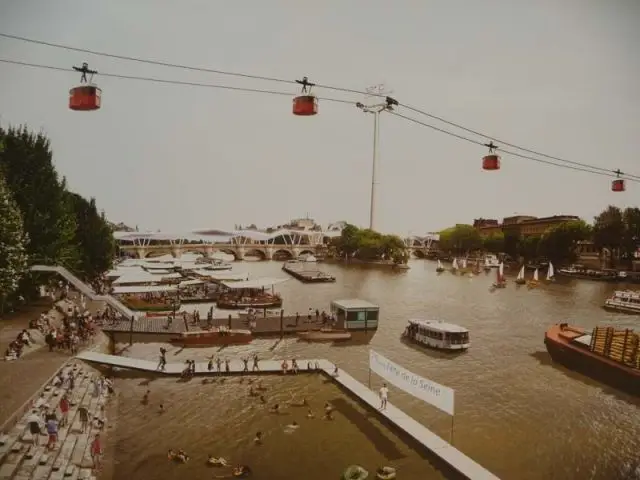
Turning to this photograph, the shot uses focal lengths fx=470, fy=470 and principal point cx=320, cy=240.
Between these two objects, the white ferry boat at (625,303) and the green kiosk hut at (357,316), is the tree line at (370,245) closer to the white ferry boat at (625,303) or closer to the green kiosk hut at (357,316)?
the white ferry boat at (625,303)

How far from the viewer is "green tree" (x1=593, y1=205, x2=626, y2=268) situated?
91.4m

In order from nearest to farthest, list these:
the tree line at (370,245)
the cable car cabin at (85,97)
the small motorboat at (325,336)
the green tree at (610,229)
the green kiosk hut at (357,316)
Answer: the cable car cabin at (85,97) < the small motorboat at (325,336) < the green kiosk hut at (357,316) < the green tree at (610,229) < the tree line at (370,245)

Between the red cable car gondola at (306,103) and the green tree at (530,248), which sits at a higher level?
the red cable car gondola at (306,103)

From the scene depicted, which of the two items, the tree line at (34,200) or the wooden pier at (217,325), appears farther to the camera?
the wooden pier at (217,325)

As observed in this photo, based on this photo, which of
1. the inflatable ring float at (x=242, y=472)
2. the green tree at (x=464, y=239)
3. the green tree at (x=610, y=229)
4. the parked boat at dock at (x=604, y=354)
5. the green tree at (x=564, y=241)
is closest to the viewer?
the inflatable ring float at (x=242, y=472)

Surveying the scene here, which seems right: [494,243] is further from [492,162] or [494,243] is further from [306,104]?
[306,104]

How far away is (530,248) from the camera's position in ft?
390

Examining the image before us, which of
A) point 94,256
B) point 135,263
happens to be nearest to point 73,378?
point 94,256

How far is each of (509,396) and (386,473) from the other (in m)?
13.9

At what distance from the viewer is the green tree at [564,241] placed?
333 ft

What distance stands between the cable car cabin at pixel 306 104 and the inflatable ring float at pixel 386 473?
13.4 m

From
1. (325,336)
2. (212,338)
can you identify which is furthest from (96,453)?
(325,336)

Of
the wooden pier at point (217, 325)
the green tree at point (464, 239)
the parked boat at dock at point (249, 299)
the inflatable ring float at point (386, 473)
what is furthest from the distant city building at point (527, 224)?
the inflatable ring float at point (386, 473)

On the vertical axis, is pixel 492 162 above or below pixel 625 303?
above
